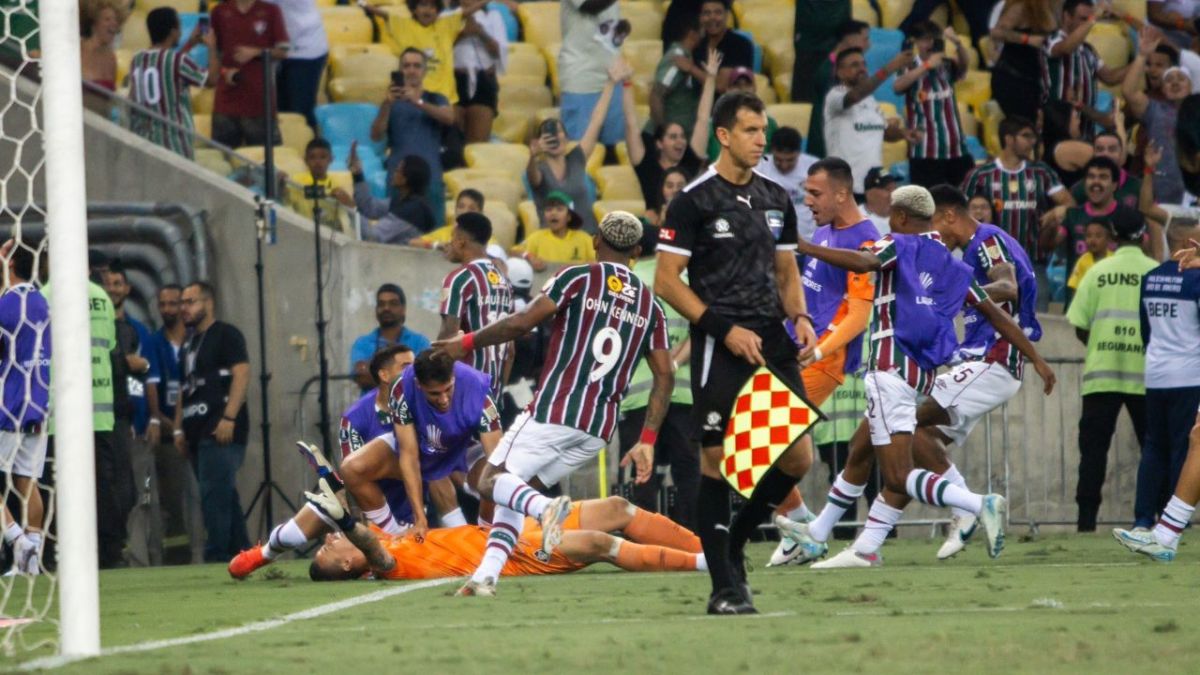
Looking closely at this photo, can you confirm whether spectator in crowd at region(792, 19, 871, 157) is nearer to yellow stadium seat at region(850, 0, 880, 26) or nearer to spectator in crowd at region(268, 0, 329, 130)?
yellow stadium seat at region(850, 0, 880, 26)

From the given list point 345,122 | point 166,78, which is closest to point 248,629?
point 166,78

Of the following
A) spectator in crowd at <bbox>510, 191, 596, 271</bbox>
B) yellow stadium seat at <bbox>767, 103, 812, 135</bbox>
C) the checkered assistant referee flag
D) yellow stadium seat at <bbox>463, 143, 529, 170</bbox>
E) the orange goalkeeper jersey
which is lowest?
the orange goalkeeper jersey

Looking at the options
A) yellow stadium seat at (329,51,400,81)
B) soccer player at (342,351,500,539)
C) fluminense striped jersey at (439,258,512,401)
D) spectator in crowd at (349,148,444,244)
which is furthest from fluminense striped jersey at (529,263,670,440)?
yellow stadium seat at (329,51,400,81)

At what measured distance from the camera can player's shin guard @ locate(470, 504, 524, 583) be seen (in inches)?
362

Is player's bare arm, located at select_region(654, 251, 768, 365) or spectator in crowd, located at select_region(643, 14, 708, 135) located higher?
spectator in crowd, located at select_region(643, 14, 708, 135)

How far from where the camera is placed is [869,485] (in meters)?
15.4

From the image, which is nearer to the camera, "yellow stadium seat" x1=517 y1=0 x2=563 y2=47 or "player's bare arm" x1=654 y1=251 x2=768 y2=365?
"player's bare arm" x1=654 y1=251 x2=768 y2=365

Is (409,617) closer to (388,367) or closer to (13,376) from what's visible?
(388,367)

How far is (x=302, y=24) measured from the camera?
18312 millimetres

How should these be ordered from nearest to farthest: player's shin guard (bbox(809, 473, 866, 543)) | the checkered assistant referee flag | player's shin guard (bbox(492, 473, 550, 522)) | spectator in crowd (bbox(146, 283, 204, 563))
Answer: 1. the checkered assistant referee flag
2. player's shin guard (bbox(492, 473, 550, 522))
3. player's shin guard (bbox(809, 473, 866, 543))
4. spectator in crowd (bbox(146, 283, 204, 563))

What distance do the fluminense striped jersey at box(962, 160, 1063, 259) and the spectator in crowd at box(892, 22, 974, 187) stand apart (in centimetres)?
77

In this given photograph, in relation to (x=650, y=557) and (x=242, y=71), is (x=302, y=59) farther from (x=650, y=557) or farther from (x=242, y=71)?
(x=650, y=557)

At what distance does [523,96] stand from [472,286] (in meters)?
7.79

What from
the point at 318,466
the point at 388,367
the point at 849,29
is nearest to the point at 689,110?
the point at 849,29
